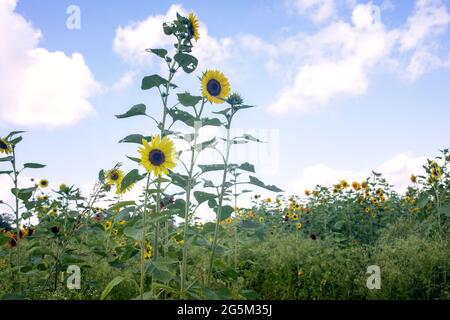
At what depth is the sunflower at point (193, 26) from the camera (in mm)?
2809

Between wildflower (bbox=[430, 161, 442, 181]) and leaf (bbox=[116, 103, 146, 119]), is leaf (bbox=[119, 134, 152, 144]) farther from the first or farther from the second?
wildflower (bbox=[430, 161, 442, 181])

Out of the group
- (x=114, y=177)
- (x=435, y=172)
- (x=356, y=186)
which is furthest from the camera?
(x=356, y=186)

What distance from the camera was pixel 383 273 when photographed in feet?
12.4

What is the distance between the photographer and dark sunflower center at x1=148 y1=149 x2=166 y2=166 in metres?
2.52

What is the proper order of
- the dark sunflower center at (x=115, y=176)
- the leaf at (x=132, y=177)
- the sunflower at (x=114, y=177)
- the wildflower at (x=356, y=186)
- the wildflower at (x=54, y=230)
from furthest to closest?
1. the wildflower at (x=356, y=186)
2. the dark sunflower center at (x=115, y=176)
3. the sunflower at (x=114, y=177)
4. the wildflower at (x=54, y=230)
5. the leaf at (x=132, y=177)

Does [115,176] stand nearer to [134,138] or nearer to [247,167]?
[134,138]

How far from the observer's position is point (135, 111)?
2.60m

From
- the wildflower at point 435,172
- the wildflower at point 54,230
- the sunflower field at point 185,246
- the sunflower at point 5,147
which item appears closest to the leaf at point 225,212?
the sunflower field at point 185,246

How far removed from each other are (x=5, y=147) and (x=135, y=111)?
1289mm

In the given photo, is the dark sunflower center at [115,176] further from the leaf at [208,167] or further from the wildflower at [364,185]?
the wildflower at [364,185]

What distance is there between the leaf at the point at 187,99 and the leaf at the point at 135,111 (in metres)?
0.24

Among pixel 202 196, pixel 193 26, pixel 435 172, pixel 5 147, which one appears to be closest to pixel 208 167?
pixel 202 196

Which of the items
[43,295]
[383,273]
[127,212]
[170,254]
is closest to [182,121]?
[127,212]

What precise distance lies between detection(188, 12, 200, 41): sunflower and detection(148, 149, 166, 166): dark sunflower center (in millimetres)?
881
